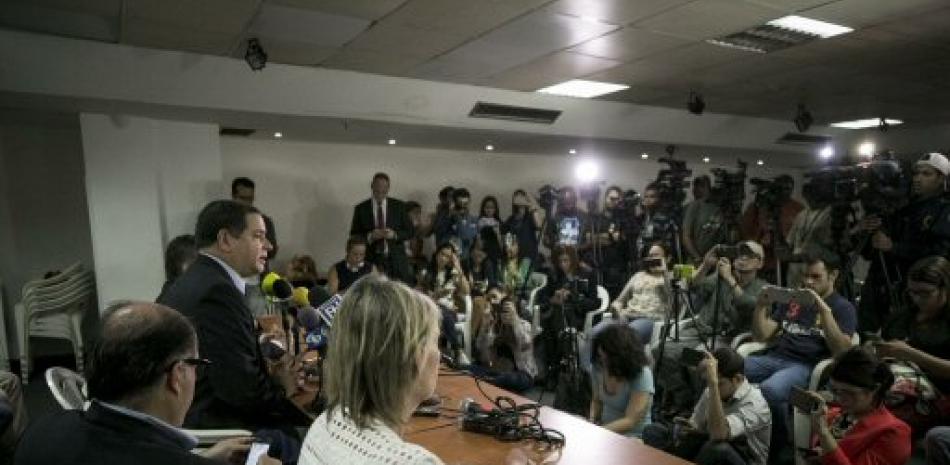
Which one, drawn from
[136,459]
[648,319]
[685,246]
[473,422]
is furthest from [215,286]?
[685,246]

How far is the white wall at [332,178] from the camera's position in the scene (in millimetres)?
6234

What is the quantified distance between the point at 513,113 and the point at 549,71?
83cm

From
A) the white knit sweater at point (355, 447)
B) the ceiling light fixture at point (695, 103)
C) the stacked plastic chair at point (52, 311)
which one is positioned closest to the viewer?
the white knit sweater at point (355, 447)

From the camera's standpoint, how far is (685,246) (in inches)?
210

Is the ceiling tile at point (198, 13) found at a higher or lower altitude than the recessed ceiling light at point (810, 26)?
higher

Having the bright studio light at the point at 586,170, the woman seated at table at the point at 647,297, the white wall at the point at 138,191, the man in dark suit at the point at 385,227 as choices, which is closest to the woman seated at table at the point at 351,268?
the man in dark suit at the point at 385,227

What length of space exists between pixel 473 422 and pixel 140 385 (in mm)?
899

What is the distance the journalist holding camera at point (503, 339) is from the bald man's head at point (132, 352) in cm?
313

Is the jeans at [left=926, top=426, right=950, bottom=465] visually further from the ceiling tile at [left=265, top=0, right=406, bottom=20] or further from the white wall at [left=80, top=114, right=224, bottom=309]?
the white wall at [left=80, top=114, right=224, bottom=309]

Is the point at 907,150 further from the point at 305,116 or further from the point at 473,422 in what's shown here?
the point at 473,422

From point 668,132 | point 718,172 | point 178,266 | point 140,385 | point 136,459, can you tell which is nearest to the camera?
point 136,459

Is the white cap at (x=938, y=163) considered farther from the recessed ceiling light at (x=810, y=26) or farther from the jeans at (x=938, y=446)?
the jeans at (x=938, y=446)

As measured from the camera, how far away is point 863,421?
81.4 inches

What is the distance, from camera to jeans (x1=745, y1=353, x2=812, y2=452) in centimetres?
296
